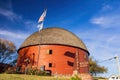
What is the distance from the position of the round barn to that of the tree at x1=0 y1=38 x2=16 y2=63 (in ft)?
49.0

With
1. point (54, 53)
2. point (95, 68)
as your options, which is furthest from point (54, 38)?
point (95, 68)

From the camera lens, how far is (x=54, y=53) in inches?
1720

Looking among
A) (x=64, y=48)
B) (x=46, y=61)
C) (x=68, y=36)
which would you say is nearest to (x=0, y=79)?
(x=46, y=61)

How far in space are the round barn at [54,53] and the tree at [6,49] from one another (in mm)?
14928

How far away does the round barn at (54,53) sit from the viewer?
43031 mm

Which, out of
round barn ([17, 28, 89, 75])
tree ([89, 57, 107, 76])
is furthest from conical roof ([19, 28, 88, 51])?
tree ([89, 57, 107, 76])

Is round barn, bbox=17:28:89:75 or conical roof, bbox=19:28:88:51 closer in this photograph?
round barn, bbox=17:28:89:75

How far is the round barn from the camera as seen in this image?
141ft

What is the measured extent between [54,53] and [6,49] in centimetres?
2472

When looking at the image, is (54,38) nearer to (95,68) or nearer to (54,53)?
(54,53)

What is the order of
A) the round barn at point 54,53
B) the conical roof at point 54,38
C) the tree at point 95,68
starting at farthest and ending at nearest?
the tree at point 95,68
the conical roof at point 54,38
the round barn at point 54,53

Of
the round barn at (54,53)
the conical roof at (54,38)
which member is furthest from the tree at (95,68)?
the conical roof at (54,38)

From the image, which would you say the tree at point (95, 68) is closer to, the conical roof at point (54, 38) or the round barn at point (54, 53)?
the round barn at point (54, 53)

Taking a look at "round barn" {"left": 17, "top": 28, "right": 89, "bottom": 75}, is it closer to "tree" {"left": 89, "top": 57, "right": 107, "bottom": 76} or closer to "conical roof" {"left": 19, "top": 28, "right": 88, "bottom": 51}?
"conical roof" {"left": 19, "top": 28, "right": 88, "bottom": 51}
